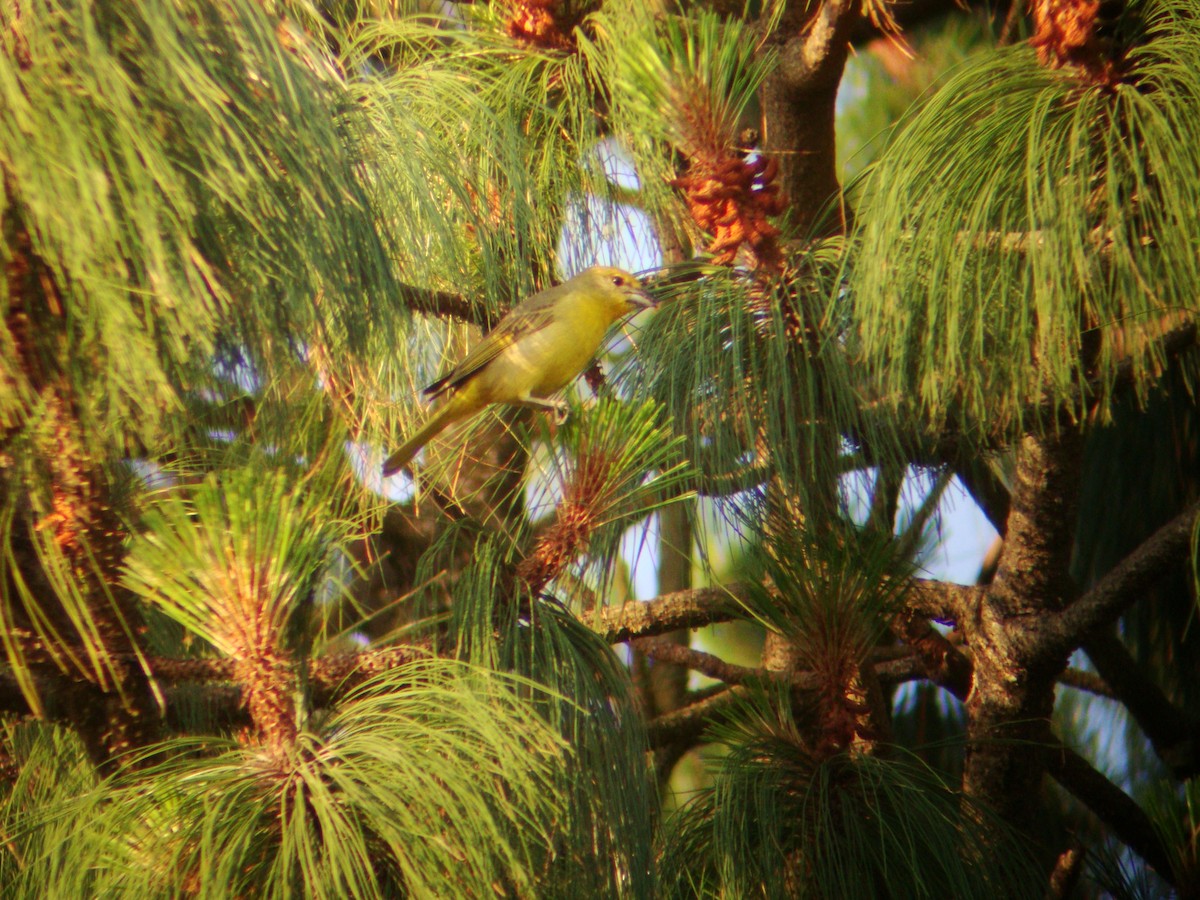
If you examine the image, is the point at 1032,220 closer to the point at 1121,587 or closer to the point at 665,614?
the point at 1121,587

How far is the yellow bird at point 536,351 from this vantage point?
242 cm

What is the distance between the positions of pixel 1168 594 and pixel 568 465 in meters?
2.16

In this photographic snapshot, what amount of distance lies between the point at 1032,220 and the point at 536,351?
1.49 meters

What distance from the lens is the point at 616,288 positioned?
2680mm

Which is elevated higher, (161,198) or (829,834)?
(161,198)

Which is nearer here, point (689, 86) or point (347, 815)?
point (347, 815)

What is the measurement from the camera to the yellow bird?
2.42 meters

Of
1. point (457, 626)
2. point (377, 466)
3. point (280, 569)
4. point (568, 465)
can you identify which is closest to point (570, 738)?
point (457, 626)

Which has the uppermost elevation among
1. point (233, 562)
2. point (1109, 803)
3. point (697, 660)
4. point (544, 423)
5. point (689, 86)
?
point (689, 86)

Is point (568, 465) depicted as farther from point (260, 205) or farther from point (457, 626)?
point (260, 205)

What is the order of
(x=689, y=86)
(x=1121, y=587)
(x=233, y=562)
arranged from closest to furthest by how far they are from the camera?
1. (x=233, y=562)
2. (x=689, y=86)
3. (x=1121, y=587)

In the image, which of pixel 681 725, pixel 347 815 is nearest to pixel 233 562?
pixel 347 815

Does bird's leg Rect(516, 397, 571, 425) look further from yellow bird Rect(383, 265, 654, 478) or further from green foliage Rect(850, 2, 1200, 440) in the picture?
green foliage Rect(850, 2, 1200, 440)

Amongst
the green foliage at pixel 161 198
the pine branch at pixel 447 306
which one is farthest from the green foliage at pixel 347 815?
the pine branch at pixel 447 306
